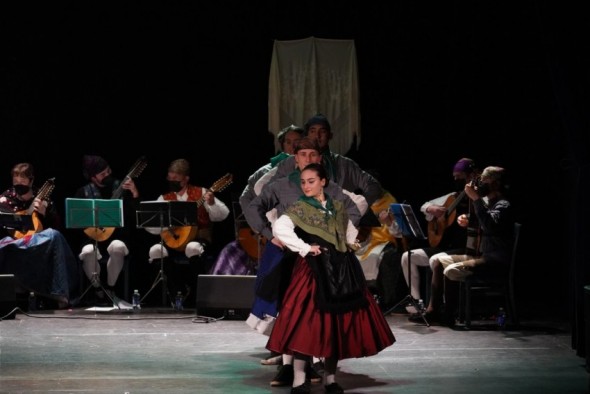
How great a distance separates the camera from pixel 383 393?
211 inches

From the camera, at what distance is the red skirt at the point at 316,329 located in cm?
515

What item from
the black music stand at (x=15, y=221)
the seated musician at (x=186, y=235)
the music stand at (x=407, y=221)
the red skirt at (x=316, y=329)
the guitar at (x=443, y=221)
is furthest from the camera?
the seated musician at (x=186, y=235)

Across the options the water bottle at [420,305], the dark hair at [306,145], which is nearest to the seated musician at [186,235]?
the water bottle at [420,305]

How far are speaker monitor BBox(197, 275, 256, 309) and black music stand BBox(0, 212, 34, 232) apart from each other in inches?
66.4

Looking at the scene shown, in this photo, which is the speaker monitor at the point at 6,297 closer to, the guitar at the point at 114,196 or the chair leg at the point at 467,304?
the guitar at the point at 114,196

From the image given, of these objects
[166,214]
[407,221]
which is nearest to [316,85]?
[166,214]

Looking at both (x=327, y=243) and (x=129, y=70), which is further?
(x=129, y=70)

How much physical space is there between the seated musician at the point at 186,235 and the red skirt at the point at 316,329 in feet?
13.6

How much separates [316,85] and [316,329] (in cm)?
490

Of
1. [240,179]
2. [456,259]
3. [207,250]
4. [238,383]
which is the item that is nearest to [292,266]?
[238,383]

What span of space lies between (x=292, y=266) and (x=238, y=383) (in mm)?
713

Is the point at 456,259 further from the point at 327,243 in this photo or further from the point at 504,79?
the point at 327,243

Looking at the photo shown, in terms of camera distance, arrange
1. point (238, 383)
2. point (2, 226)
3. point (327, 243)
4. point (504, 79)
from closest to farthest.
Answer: point (327, 243), point (238, 383), point (2, 226), point (504, 79)

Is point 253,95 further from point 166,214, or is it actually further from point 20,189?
point 20,189
